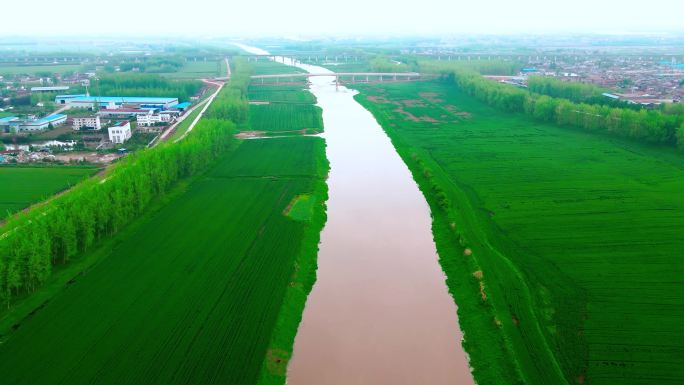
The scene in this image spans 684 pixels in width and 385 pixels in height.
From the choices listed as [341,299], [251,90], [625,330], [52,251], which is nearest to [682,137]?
[625,330]

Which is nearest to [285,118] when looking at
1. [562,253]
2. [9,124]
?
[9,124]

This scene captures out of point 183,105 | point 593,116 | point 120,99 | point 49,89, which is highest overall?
point 49,89

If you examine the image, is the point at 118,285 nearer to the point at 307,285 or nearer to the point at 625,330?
the point at 307,285

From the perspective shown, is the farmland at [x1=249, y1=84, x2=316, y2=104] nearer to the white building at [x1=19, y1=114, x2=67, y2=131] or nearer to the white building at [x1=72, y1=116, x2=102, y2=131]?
the white building at [x1=72, y1=116, x2=102, y2=131]

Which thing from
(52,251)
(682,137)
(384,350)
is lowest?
(384,350)

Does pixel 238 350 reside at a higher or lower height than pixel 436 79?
lower

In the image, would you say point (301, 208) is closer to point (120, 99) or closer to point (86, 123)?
point (86, 123)

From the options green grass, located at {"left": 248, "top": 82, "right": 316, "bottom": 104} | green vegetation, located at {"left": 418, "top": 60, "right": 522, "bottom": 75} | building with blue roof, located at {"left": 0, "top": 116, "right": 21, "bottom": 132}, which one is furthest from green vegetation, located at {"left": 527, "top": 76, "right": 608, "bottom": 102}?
building with blue roof, located at {"left": 0, "top": 116, "right": 21, "bottom": 132}
